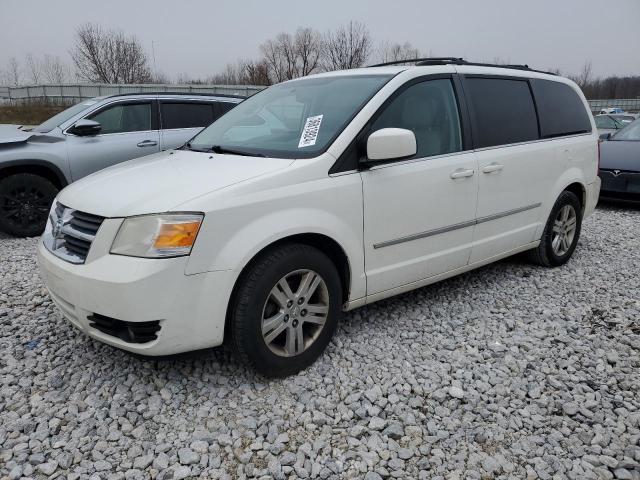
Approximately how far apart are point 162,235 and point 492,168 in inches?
98.8

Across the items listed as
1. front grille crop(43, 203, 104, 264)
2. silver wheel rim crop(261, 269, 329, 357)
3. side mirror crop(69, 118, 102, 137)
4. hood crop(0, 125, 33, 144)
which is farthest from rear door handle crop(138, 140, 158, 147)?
silver wheel rim crop(261, 269, 329, 357)

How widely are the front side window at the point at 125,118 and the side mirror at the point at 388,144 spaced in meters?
4.64

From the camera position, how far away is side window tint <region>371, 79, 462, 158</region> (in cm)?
325

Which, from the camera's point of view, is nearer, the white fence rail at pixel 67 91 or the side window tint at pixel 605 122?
the side window tint at pixel 605 122

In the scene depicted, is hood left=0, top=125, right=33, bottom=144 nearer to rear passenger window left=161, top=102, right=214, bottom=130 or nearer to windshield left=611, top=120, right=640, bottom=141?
rear passenger window left=161, top=102, right=214, bottom=130

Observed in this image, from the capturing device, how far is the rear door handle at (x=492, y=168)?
3693 millimetres

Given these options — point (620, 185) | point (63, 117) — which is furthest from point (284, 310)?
point (620, 185)

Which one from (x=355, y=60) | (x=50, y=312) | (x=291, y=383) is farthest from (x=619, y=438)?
(x=355, y=60)

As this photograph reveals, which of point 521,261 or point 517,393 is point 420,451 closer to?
point 517,393

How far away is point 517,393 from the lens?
277 centimetres

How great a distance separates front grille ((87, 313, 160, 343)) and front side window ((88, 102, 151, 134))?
4.50m

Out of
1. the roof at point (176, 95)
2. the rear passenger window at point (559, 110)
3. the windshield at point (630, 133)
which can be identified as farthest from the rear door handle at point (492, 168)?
the windshield at point (630, 133)

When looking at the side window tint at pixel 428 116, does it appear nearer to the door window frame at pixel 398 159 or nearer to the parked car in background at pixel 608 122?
the door window frame at pixel 398 159

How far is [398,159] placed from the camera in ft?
10.3
